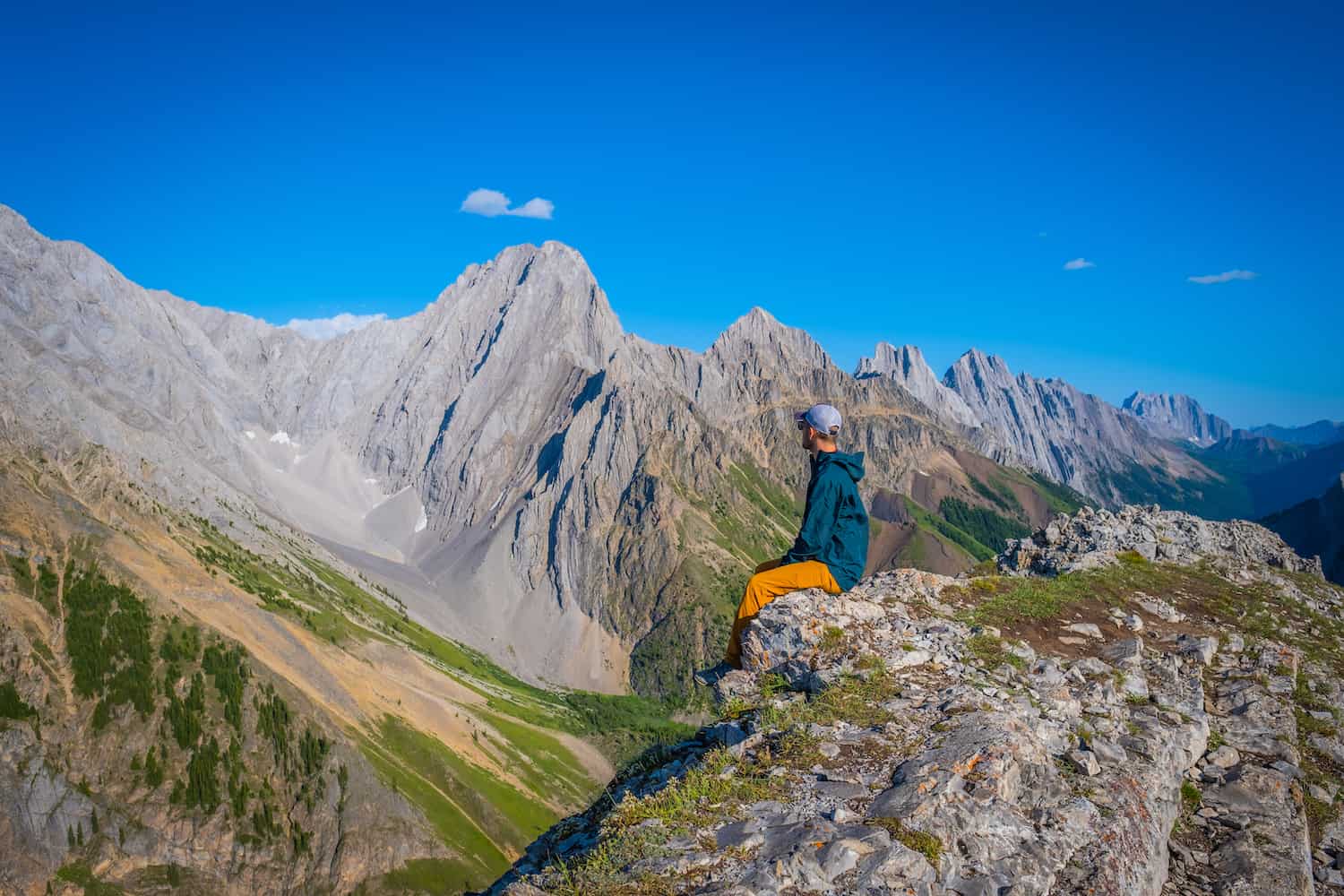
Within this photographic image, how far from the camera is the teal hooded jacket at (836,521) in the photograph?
1356 cm

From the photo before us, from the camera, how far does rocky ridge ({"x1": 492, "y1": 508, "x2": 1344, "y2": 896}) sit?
8.35 meters

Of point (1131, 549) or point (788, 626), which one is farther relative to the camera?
point (1131, 549)

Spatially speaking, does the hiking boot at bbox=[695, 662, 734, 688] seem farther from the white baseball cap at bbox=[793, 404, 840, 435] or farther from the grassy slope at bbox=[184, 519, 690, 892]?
the grassy slope at bbox=[184, 519, 690, 892]

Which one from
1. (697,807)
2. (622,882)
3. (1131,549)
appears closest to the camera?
(622,882)

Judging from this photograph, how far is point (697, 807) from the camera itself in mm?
9383

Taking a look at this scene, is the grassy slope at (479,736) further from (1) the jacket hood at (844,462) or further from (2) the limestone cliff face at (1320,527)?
(2) the limestone cliff face at (1320,527)

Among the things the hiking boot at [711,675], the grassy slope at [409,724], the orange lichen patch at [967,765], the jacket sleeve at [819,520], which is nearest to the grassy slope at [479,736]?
the grassy slope at [409,724]

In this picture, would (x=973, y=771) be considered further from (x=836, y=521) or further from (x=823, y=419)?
(x=823, y=419)

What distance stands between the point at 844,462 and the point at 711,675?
15.7 ft

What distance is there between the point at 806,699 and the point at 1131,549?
29.3 meters

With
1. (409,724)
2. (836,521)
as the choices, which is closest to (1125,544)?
(836,521)

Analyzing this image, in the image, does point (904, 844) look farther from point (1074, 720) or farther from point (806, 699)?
point (1074, 720)

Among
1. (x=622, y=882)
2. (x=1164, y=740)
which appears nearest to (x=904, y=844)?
(x=622, y=882)

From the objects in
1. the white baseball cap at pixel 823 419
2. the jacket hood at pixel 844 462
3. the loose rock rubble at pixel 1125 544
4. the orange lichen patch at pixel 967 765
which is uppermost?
the loose rock rubble at pixel 1125 544
